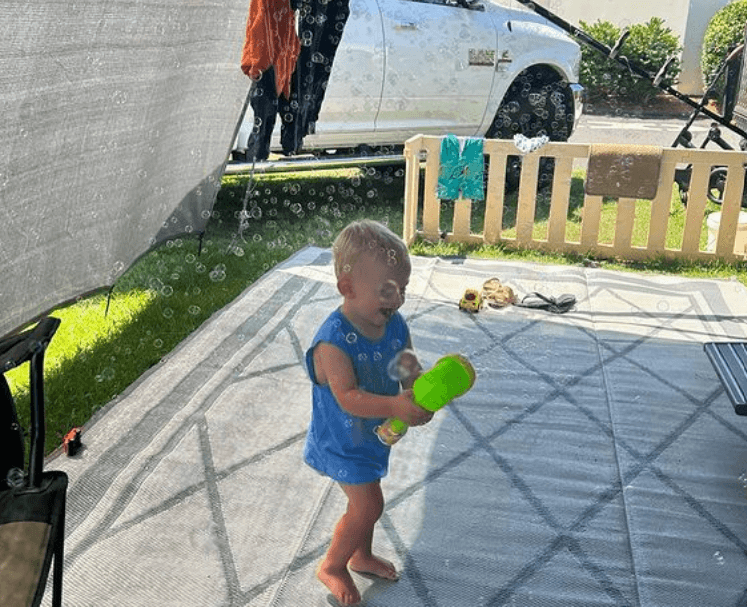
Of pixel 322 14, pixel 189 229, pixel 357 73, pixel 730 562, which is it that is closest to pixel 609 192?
pixel 357 73

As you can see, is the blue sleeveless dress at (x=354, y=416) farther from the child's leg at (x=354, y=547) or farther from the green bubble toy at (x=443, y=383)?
the green bubble toy at (x=443, y=383)

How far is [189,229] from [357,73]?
2.08m

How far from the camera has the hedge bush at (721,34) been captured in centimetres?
1653

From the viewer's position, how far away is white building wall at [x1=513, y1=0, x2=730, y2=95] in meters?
18.4

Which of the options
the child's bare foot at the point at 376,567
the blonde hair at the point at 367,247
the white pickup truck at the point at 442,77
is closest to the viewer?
the blonde hair at the point at 367,247

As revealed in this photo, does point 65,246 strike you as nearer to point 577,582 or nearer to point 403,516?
point 403,516

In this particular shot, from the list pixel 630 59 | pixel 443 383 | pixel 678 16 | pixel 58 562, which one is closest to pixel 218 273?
pixel 58 562

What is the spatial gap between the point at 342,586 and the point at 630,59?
646 inches

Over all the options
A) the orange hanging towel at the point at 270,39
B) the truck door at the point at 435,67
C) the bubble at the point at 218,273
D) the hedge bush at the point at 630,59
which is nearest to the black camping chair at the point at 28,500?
the orange hanging towel at the point at 270,39

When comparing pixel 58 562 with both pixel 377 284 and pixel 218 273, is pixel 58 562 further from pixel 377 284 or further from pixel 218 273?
pixel 218 273

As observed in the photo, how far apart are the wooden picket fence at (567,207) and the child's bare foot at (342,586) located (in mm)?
4050

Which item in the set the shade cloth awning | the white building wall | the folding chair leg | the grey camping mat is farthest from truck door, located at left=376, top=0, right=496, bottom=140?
the white building wall

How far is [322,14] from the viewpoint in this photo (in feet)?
14.4

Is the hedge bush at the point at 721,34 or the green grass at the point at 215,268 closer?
the green grass at the point at 215,268
